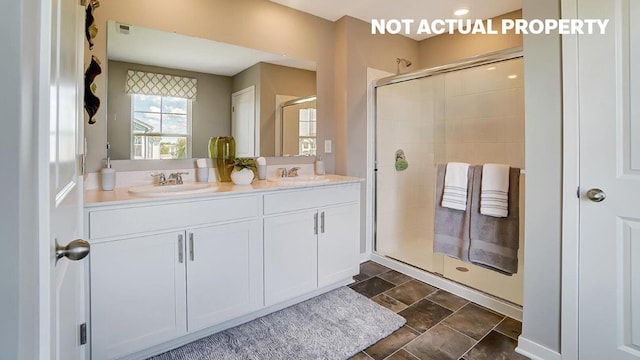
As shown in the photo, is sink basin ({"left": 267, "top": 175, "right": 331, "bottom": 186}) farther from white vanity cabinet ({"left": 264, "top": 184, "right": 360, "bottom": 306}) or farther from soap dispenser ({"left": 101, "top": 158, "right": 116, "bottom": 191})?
soap dispenser ({"left": 101, "top": 158, "right": 116, "bottom": 191})

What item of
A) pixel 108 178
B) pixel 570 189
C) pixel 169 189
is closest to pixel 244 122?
pixel 169 189

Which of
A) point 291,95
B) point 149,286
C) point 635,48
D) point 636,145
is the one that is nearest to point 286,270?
point 149,286

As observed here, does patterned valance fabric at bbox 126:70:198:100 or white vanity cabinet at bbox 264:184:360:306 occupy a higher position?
patterned valance fabric at bbox 126:70:198:100

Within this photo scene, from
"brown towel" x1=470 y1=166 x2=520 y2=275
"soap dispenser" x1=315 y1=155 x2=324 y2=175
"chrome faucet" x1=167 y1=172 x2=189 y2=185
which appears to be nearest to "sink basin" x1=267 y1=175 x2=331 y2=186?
"soap dispenser" x1=315 y1=155 x2=324 y2=175

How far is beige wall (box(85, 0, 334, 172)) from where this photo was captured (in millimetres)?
1924

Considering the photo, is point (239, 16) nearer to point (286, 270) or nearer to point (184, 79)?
point (184, 79)

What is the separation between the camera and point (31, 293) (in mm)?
435

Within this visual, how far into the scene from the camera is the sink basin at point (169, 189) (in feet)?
5.74

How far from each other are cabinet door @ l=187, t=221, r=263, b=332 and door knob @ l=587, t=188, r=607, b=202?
1781 millimetres

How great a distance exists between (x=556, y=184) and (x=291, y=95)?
2.04 meters

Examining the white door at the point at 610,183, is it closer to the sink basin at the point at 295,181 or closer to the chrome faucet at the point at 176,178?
the sink basin at the point at 295,181

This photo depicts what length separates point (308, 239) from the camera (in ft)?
7.55

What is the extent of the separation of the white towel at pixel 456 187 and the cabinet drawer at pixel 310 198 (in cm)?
69

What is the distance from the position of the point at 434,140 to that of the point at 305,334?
2.03 metres
